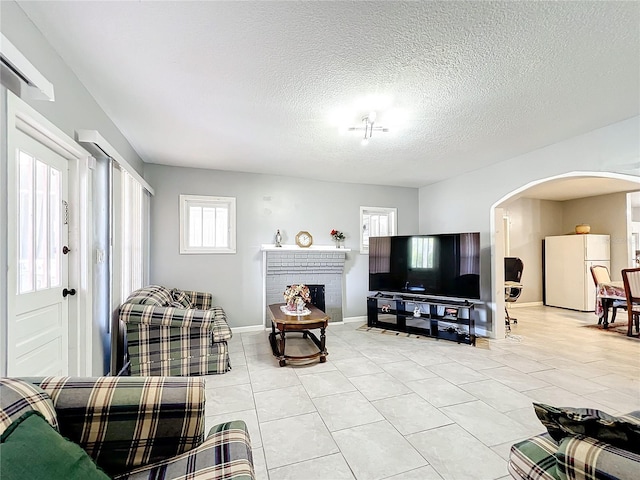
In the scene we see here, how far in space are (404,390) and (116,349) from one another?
112 inches

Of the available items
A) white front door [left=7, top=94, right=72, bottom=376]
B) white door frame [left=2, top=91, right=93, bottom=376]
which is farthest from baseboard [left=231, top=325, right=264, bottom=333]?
white front door [left=7, top=94, right=72, bottom=376]

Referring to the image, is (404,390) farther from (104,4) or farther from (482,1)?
(104,4)

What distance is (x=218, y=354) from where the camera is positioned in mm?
3055

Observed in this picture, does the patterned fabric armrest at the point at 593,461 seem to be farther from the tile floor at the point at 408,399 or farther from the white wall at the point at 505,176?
the white wall at the point at 505,176

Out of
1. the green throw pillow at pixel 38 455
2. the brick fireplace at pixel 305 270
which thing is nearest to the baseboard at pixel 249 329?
the brick fireplace at pixel 305 270

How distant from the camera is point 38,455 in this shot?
787 millimetres

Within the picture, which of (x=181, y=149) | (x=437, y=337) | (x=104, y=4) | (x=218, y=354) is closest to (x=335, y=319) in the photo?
(x=437, y=337)

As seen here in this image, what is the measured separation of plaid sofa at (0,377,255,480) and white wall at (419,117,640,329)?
4.01 meters

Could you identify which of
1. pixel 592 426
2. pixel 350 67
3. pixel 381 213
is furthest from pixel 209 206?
pixel 592 426

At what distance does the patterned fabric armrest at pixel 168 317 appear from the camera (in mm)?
2818

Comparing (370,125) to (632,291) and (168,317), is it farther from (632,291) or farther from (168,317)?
(632,291)

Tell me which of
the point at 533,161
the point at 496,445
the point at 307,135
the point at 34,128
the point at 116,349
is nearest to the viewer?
the point at 34,128

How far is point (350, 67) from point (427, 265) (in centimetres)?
333

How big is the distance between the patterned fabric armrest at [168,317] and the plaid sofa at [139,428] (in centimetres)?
183
